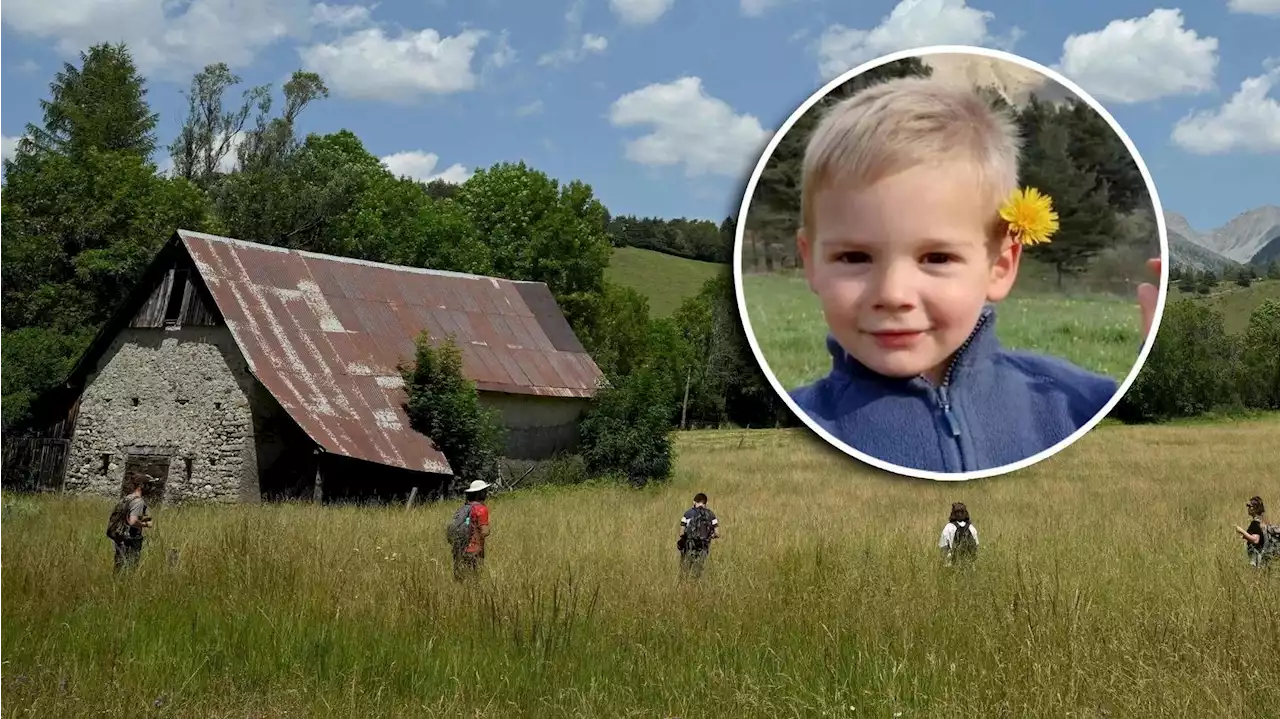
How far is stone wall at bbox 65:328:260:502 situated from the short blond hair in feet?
69.6

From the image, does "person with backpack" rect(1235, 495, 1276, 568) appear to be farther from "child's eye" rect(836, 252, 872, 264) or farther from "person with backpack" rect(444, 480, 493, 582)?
"child's eye" rect(836, 252, 872, 264)

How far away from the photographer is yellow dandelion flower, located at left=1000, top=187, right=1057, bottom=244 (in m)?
2.13

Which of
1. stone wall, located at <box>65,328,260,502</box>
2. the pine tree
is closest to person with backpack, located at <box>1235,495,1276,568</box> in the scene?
stone wall, located at <box>65,328,260,502</box>

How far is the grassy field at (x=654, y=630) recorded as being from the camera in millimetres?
5410

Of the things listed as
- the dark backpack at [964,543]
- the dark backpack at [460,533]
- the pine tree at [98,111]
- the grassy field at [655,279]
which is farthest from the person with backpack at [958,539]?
the grassy field at [655,279]

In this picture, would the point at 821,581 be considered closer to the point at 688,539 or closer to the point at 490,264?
the point at 688,539

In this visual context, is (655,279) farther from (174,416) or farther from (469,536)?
(469,536)

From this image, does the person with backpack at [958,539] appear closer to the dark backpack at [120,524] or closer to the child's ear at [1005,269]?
the dark backpack at [120,524]

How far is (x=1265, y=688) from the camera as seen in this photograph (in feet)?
17.0

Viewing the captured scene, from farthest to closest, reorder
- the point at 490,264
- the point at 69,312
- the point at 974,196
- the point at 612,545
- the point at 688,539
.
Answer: the point at 490,264 < the point at 69,312 < the point at 612,545 < the point at 688,539 < the point at 974,196

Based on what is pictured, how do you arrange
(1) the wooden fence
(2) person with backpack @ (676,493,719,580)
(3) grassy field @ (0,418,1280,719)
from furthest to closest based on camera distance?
(1) the wooden fence < (2) person with backpack @ (676,493,719,580) < (3) grassy field @ (0,418,1280,719)

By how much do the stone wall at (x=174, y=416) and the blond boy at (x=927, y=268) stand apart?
21.1 metres

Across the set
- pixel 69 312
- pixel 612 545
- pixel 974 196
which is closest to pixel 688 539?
pixel 612 545

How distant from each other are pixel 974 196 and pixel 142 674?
211 inches
